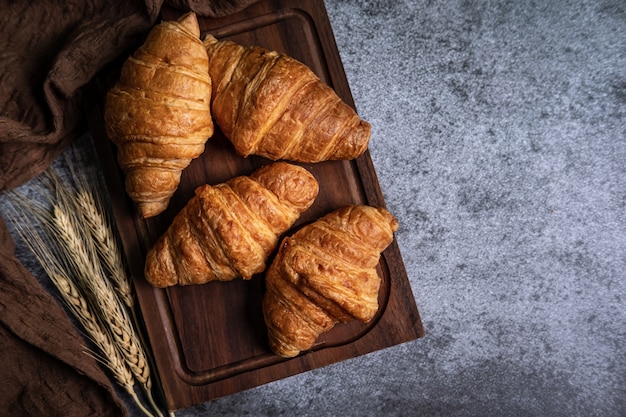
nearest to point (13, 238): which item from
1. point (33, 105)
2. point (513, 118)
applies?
point (33, 105)

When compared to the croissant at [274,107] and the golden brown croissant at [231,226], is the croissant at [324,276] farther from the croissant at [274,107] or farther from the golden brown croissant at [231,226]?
the croissant at [274,107]

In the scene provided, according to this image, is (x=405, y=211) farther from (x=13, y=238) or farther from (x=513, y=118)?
(x=13, y=238)

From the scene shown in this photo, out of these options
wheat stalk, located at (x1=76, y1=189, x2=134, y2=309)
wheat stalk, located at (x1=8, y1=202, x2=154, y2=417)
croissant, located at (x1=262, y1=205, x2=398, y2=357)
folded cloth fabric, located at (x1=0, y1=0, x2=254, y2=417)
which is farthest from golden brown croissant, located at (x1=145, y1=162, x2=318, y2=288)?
folded cloth fabric, located at (x1=0, y1=0, x2=254, y2=417)

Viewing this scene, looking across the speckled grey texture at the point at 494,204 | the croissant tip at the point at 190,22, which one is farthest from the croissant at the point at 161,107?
the speckled grey texture at the point at 494,204

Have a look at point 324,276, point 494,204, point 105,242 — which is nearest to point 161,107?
point 105,242

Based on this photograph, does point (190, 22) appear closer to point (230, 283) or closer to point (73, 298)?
point (230, 283)
